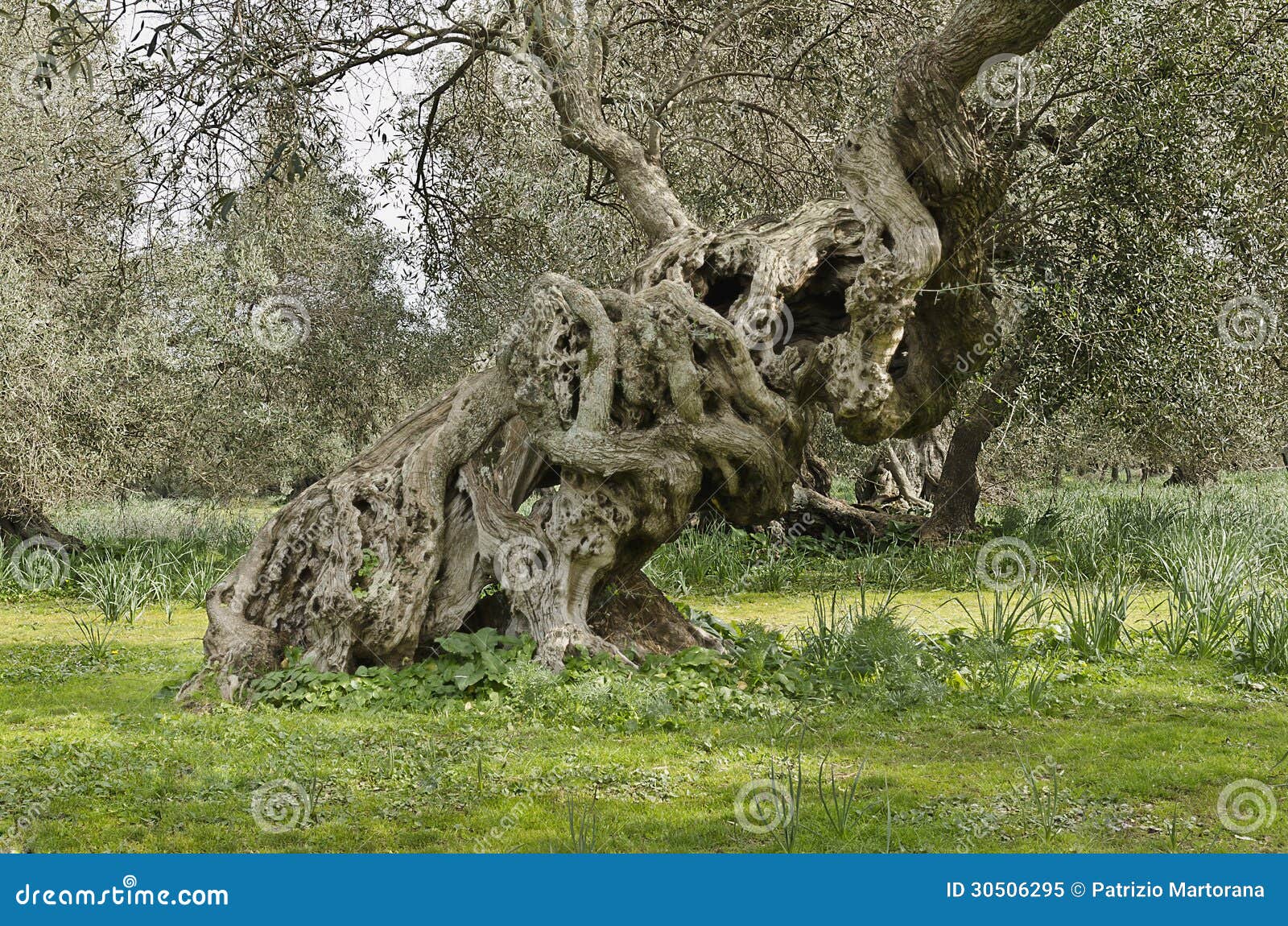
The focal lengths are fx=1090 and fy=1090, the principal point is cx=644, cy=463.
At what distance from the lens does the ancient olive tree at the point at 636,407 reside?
24.1 ft

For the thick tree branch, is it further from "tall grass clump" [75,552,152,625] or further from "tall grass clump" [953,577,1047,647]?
"tall grass clump" [75,552,152,625]

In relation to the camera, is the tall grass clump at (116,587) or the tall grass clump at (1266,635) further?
the tall grass clump at (116,587)

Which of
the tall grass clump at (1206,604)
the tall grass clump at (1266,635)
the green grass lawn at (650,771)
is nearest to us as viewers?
the green grass lawn at (650,771)

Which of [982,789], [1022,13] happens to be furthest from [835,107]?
[982,789]

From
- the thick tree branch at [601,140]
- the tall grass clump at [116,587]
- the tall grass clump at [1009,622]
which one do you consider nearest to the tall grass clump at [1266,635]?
the tall grass clump at [1009,622]

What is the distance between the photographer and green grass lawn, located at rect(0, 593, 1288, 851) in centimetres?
474

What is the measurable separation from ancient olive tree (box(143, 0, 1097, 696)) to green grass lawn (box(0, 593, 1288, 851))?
0.92 metres

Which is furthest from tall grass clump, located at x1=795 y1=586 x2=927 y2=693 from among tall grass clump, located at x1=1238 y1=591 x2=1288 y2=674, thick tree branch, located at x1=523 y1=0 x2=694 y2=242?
thick tree branch, located at x1=523 y1=0 x2=694 y2=242

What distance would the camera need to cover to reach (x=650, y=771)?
224 inches

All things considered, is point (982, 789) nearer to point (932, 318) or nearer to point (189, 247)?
point (932, 318)

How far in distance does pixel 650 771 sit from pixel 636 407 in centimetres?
273

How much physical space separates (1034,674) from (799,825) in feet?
9.25

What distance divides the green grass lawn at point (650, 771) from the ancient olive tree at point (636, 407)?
36.2 inches

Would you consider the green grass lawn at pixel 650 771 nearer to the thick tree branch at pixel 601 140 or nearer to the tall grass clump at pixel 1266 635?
the tall grass clump at pixel 1266 635
